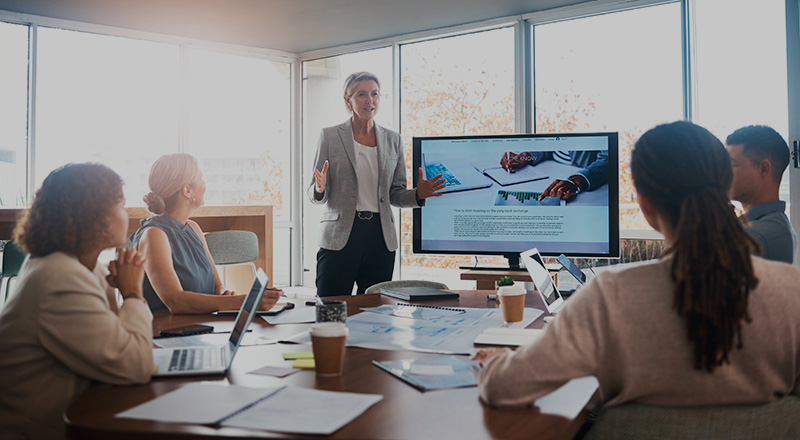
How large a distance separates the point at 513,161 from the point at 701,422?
2.74 m

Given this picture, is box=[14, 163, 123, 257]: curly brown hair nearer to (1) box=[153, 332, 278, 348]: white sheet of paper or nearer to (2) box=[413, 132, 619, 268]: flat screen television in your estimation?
(1) box=[153, 332, 278, 348]: white sheet of paper

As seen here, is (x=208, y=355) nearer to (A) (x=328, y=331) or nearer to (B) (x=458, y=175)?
(A) (x=328, y=331)

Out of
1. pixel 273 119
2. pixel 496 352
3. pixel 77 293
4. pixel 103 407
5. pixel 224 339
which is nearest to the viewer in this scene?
pixel 103 407

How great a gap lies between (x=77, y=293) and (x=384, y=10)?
4218 millimetres

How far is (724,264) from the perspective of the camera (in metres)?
0.99

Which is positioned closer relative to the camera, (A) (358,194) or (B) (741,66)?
(A) (358,194)

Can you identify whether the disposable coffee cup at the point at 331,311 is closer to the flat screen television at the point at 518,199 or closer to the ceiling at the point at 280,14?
the flat screen television at the point at 518,199

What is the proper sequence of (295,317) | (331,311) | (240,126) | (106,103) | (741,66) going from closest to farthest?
(331,311) < (295,317) < (741,66) < (106,103) < (240,126)

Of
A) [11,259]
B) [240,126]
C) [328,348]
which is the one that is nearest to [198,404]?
[328,348]

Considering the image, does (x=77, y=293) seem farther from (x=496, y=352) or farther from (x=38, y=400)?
(x=496, y=352)

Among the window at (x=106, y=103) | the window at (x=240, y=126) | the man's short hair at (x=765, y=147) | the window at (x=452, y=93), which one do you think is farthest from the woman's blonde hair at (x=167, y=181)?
the window at (x=240, y=126)

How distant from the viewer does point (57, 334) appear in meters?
1.22

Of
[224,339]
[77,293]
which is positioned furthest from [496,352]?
[77,293]

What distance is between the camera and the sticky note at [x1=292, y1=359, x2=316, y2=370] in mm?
1383
